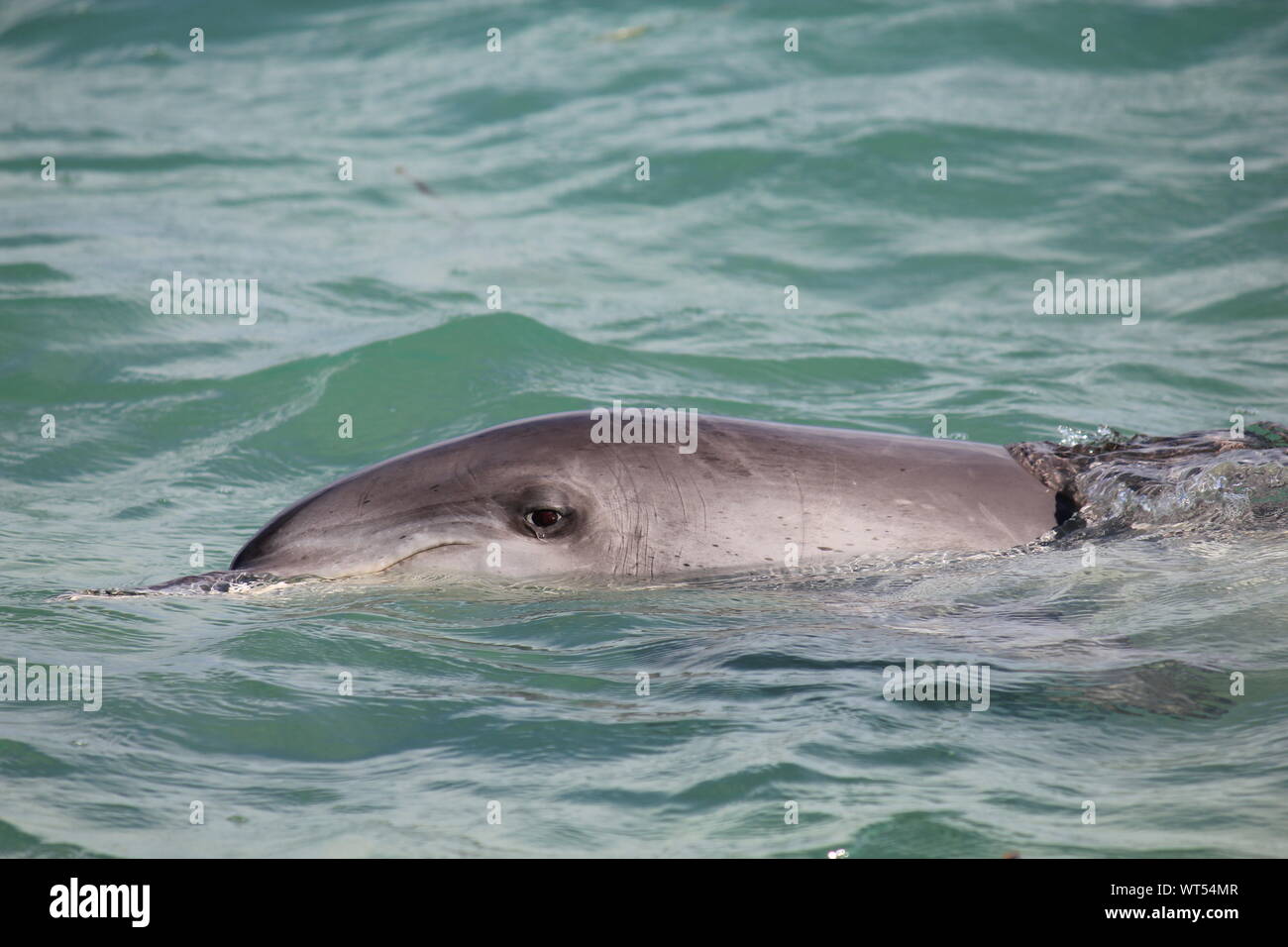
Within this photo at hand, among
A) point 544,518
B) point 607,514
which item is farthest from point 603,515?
point 544,518

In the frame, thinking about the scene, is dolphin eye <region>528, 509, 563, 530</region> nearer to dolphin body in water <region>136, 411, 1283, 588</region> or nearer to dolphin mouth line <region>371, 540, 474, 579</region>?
dolphin body in water <region>136, 411, 1283, 588</region>

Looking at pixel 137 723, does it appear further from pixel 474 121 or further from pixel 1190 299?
pixel 474 121

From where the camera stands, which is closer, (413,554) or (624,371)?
(413,554)

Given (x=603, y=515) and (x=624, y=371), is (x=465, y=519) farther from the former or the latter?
(x=624, y=371)

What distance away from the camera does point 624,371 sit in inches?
444

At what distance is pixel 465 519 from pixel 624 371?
5203 mm

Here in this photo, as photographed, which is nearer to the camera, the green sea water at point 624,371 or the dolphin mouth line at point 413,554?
the green sea water at point 624,371

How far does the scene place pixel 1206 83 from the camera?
58.7 feet

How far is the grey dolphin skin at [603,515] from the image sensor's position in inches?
244

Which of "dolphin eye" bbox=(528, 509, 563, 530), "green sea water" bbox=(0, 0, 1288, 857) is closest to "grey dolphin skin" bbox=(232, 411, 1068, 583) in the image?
"dolphin eye" bbox=(528, 509, 563, 530)

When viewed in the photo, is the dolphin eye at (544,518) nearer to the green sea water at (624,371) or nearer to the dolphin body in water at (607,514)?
the dolphin body in water at (607,514)

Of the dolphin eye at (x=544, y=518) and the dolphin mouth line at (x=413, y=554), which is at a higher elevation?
the dolphin eye at (x=544, y=518)

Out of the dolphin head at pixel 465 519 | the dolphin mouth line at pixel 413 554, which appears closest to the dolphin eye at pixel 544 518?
the dolphin head at pixel 465 519

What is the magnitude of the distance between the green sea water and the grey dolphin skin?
0.15m
